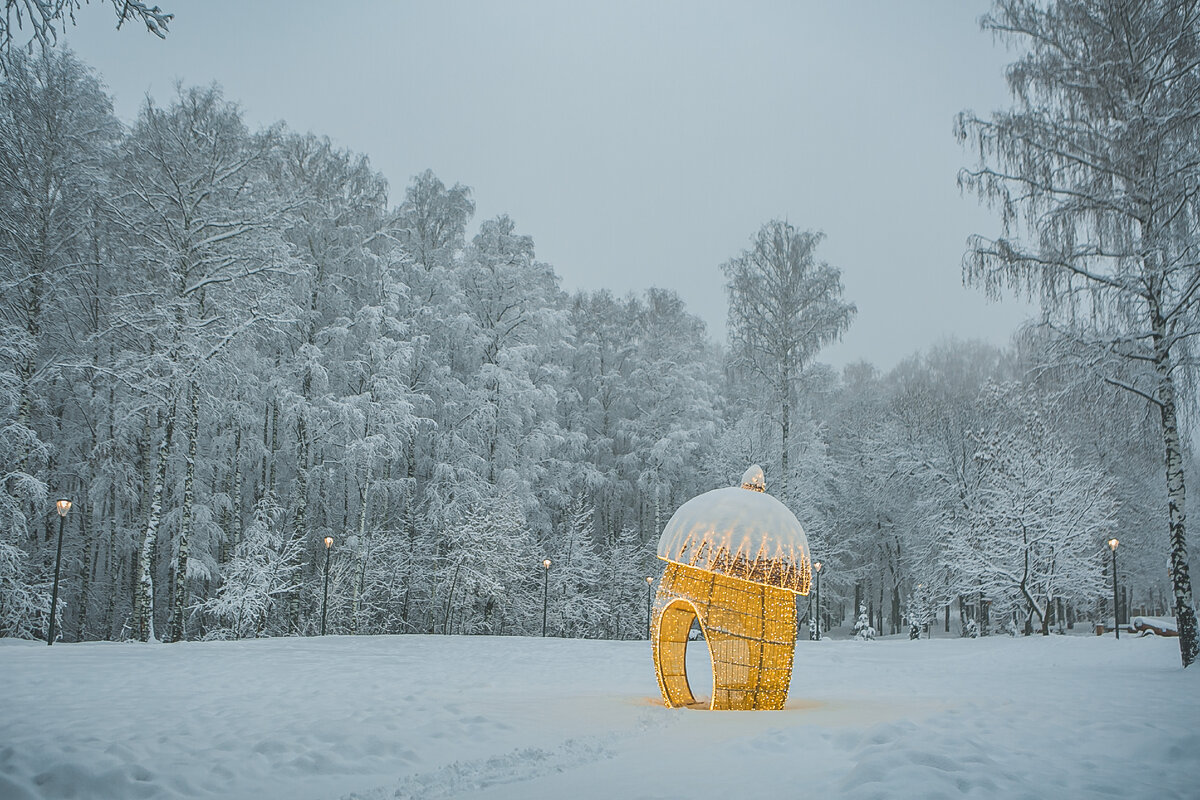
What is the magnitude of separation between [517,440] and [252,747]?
20122 mm

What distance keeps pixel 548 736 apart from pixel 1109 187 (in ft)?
39.5

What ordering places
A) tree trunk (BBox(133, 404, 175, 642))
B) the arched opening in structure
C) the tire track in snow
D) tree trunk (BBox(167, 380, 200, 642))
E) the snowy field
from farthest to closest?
tree trunk (BBox(167, 380, 200, 642))
tree trunk (BBox(133, 404, 175, 642))
the arched opening in structure
the tire track in snow
the snowy field

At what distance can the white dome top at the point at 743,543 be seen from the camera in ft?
27.4

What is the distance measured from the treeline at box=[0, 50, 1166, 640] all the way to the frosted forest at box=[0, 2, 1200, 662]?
0.12 m

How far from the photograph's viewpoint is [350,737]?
620cm

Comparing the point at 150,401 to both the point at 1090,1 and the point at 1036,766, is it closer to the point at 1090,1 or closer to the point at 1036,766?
the point at 1036,766

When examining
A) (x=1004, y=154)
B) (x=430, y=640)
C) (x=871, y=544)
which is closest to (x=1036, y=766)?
(x=1004, y=154)

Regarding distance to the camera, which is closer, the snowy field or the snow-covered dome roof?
the snowy field

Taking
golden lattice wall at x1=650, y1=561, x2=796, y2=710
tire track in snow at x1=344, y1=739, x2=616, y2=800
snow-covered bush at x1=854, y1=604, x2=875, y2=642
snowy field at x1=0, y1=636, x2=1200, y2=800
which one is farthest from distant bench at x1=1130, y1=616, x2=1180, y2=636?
tire track in snow at x1=344, y1=739, x2=616, y2=800

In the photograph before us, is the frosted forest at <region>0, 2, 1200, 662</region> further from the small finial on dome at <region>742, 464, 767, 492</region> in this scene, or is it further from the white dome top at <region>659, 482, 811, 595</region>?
the white dome top at <region>659, 482, 811, 595</region>

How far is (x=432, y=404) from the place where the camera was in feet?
78.4

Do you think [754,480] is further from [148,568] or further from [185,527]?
[148,568]

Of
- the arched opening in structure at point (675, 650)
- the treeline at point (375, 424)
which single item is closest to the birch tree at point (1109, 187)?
the treeline at point (375, 424)

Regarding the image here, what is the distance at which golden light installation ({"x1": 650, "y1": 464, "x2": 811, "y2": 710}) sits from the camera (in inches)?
330
